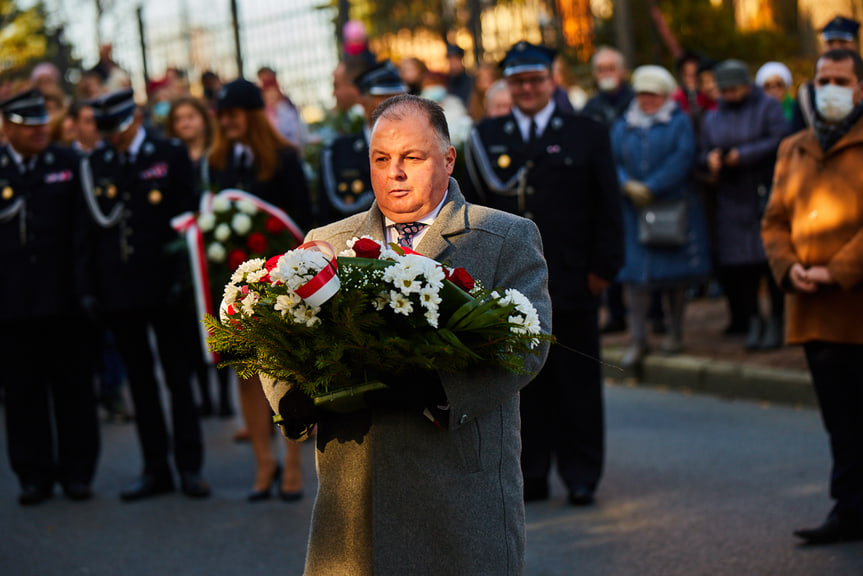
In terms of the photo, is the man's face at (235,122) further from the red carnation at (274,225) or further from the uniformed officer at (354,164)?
the red carnation at (274,225)

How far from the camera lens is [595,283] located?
6.65 m

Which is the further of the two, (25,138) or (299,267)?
(25,138)

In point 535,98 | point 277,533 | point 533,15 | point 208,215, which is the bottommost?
point 277,533

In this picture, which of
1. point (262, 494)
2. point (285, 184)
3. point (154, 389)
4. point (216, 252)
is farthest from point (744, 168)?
point (154, 389)

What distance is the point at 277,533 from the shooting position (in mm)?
6477

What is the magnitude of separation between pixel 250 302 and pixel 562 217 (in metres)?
3.75

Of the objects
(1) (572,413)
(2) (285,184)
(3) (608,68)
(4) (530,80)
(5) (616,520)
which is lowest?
(5) (616,520)

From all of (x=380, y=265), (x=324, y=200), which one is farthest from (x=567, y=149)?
(x=380, y=265)

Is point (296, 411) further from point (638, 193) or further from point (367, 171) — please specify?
point (638, 193)

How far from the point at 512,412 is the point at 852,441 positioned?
2822mm

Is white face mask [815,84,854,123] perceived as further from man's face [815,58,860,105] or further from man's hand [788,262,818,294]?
man's hand [788,262,818,294]

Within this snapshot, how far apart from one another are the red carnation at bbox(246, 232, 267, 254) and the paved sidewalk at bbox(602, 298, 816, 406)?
287 cm

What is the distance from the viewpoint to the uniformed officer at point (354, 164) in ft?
24.1

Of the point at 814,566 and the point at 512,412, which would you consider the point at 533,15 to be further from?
the point at 512,412
